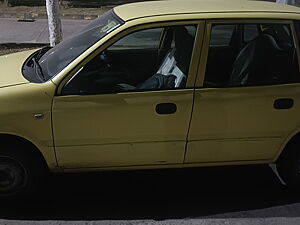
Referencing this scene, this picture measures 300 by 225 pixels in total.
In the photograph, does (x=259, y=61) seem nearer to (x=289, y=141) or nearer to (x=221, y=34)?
(x=221, y=34)

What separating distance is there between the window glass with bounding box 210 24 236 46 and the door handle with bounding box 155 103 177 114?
0.61 metres

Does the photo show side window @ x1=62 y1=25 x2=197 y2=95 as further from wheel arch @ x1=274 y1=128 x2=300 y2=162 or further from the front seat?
wheel arch @ x1=274 y1=128 x2=300 y2=162

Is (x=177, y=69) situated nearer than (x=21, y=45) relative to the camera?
Yes

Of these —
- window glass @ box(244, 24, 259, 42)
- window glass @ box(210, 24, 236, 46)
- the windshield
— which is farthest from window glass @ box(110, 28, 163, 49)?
window glass @ box(244, 24, 259, 42)

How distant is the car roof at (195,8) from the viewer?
3.84 metres

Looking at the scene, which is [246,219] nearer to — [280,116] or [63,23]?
[280,116]

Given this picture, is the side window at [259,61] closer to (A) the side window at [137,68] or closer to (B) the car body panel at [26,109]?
(A) the side window at [137,68]

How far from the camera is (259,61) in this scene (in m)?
3.89

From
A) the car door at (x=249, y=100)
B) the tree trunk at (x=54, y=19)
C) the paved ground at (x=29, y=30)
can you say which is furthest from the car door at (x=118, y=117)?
the paved ground at (x=29, y=30)

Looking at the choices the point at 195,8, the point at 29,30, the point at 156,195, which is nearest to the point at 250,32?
the point at 195,8

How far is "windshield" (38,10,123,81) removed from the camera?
3.81 metres

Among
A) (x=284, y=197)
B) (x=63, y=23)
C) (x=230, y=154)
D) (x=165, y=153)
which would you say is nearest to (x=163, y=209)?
(x=165, y=153)

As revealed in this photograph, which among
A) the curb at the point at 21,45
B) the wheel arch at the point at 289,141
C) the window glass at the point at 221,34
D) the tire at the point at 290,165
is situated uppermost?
the window glass at the point at 221,34

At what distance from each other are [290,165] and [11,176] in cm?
238
